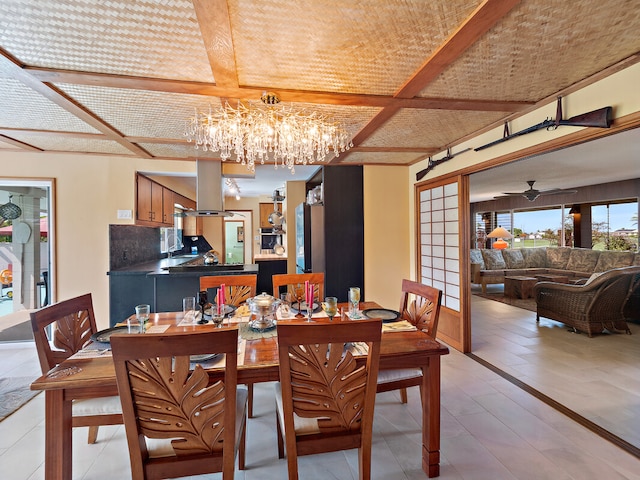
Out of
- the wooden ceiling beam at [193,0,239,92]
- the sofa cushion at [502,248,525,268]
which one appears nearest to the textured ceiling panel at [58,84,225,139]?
the wooden ceiling beam at [193,0,239,92]

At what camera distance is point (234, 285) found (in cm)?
258

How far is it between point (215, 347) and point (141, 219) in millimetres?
3398

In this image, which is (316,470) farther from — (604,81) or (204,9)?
(604,81)

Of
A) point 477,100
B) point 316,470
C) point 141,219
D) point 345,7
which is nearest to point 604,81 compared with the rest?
point 477,100

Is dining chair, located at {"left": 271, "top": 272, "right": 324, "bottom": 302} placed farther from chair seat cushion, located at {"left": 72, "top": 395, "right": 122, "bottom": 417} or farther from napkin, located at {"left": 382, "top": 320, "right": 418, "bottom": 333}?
chair seat cushion, located at {"left": 72, "top": 395, "right": 122, "bottom": 417}

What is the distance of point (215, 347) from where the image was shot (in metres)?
1.12

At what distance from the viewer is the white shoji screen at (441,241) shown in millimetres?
3484

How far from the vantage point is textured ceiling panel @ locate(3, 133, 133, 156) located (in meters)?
2.96

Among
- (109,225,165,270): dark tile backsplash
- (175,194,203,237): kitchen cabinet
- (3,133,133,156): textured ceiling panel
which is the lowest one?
(109,225,165,270): dark tile backsplash

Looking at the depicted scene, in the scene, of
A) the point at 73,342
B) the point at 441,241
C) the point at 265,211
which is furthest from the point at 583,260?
the point at 73,342

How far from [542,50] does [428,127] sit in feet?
3.92

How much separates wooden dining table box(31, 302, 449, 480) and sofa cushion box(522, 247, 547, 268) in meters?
6.86

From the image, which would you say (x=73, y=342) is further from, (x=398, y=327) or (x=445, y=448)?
(x=445, y=448)

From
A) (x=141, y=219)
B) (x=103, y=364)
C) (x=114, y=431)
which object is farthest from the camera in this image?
(x=141, y=219)
